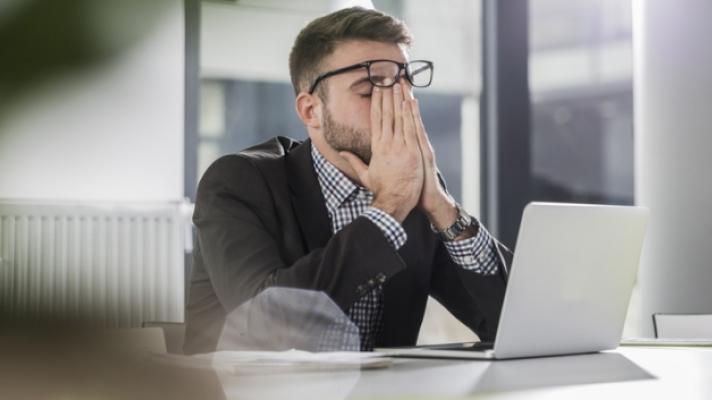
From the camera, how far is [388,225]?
0.72 metres

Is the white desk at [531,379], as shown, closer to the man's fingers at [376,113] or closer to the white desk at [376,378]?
the white desk at [376,378]

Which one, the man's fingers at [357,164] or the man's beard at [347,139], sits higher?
the man's beard at [347,139]

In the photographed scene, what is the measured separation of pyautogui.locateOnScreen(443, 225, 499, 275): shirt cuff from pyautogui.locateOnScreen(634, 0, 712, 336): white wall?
3.36 feet

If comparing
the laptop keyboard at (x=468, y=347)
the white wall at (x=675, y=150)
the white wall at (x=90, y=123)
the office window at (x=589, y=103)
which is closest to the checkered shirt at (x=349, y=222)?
the laptop keyboard at (x=468, y=347)

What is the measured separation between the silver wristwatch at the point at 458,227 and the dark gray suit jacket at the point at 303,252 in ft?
0.16

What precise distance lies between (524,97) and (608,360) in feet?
5.26

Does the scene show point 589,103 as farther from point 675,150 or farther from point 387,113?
point 387,113

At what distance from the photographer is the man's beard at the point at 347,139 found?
0.87 metres

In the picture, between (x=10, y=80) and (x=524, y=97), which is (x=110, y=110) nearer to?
(x=10, y=80)

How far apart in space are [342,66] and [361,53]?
1.1 inches

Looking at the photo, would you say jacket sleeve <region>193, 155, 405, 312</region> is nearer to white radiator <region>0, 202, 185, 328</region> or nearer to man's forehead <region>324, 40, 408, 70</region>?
man's forehead <region>324, 40, 408, 70</region>

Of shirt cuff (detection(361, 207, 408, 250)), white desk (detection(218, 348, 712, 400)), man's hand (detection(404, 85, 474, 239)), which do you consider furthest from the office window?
white desk (detection(218, 348, 712, 400))

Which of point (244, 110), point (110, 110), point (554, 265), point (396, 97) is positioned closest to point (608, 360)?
point (554, 265)

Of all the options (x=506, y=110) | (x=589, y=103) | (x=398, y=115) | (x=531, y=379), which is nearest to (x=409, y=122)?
(x=398, y=115)
